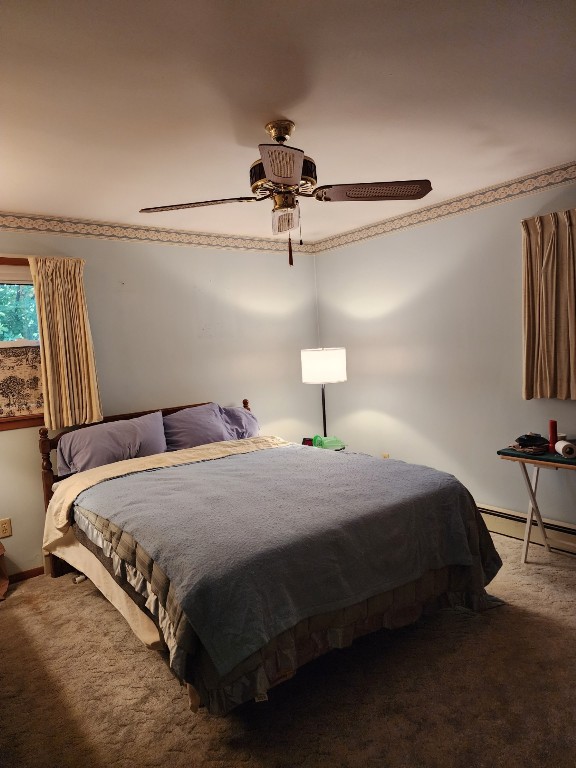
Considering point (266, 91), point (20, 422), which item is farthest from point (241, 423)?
point (266, 91)

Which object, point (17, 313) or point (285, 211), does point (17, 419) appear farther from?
point (285, 211)

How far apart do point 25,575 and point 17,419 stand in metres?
1.06

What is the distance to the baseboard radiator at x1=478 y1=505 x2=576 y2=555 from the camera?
3.29 metres

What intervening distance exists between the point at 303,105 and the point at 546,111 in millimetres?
1154

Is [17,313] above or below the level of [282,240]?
below

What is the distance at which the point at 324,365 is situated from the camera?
4.29 metres

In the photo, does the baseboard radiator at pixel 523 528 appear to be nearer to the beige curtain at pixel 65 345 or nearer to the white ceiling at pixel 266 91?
the white ceiling at pixel 266 91

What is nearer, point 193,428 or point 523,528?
point 523,528

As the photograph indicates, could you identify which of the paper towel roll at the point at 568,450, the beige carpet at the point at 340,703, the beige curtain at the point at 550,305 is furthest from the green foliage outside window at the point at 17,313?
the paper towel roll at the point at 568,450

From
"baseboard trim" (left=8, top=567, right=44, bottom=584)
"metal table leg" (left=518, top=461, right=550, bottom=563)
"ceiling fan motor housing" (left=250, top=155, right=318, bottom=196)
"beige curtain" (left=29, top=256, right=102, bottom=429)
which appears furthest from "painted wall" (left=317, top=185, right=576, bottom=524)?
"baseboard trim" (left=8, top=567, right=44, bottom=584)

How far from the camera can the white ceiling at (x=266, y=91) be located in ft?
5.11

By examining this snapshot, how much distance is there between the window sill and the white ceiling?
4.54 ft

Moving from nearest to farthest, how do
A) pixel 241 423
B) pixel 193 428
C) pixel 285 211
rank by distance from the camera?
pixel 285 211
pixel 193 428
pixel 241 423

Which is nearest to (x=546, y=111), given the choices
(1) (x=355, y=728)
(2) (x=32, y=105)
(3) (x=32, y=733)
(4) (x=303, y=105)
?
(4) (x=303, y=105)
